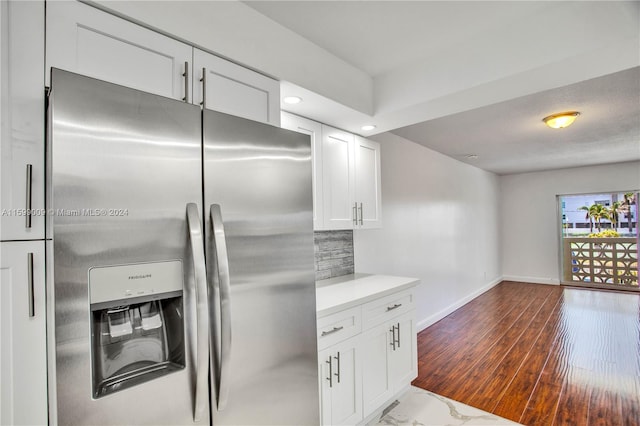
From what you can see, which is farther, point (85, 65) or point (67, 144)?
point (85, 65)

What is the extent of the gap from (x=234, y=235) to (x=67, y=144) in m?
0.57

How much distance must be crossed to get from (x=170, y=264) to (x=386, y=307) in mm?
1708

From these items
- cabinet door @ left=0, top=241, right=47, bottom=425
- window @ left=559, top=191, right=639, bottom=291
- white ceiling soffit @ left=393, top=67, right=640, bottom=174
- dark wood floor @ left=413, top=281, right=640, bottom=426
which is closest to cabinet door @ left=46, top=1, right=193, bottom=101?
cabinet door @ left=0, top=241, right=47, bottom=425

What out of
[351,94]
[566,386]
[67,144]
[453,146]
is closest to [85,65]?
[67,144]

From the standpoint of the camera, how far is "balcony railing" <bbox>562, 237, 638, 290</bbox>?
252 inches

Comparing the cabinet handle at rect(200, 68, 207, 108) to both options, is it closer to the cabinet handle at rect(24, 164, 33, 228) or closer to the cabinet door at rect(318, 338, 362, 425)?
the cabinet handle at rect(24, 164, 33, 228)

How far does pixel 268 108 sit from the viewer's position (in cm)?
175

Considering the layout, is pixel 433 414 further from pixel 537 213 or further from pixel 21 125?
pixel 537 213

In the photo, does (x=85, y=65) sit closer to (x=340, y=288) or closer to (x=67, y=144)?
(x=67, y=144)

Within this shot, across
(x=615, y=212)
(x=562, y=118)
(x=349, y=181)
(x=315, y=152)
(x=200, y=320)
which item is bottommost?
(x=200, y=320)

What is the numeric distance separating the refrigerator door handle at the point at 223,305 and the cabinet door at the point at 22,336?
1.65ft

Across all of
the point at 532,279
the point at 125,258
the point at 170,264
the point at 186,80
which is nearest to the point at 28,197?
the point at 125,258

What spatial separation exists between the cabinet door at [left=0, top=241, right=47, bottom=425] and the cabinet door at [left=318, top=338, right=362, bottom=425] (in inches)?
48.5

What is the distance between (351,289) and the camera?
245cm
